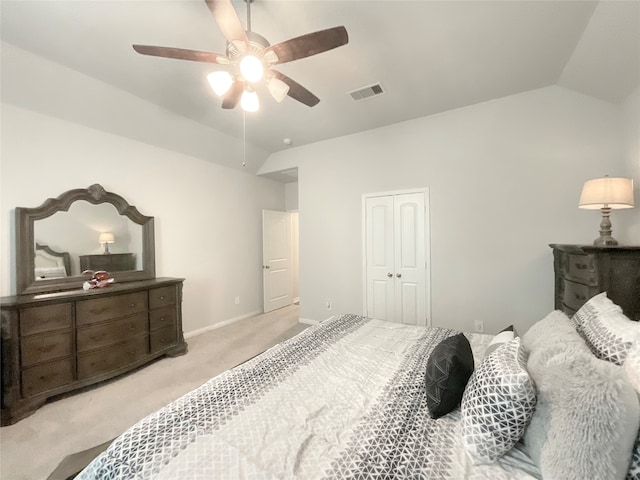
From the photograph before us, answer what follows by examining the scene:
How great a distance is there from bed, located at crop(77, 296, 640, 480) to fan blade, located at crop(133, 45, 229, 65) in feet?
6.16

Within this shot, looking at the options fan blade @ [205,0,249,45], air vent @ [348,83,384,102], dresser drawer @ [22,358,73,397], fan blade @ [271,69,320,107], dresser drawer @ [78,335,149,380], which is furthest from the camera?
air vent @ [348,83,384,102]

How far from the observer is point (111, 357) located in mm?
2541

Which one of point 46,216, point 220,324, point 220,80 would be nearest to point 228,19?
point 220,80

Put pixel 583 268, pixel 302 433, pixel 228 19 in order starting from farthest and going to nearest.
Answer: pixel 583 268 → pixel 228 19 → pixel 302 433

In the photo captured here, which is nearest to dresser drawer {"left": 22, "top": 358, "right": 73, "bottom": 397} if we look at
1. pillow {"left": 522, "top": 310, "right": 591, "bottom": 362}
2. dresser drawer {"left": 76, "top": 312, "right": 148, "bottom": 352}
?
dresser drawer {"left": 76, "top": 312, "right": 148, "bottom": 352}

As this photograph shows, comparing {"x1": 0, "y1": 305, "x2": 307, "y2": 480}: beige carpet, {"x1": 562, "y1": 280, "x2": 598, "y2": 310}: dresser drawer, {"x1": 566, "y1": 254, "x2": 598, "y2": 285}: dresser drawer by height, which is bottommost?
{"x1": 0, "y1": 305, "x2": 307, "y2": 480}: beige carpet

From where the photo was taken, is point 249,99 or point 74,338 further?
point 74,338

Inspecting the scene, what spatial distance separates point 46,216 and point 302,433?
10.4ft

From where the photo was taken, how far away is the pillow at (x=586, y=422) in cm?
68

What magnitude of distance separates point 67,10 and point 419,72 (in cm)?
272

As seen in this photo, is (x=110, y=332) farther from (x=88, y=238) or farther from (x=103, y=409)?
(x=88, y=238)

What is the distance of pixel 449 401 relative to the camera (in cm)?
109

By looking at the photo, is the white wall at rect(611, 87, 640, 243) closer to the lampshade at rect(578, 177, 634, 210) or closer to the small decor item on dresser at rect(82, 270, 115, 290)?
the lampshade at rect(578, 177, 634, 210)

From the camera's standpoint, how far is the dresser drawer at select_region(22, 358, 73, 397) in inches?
82.0
